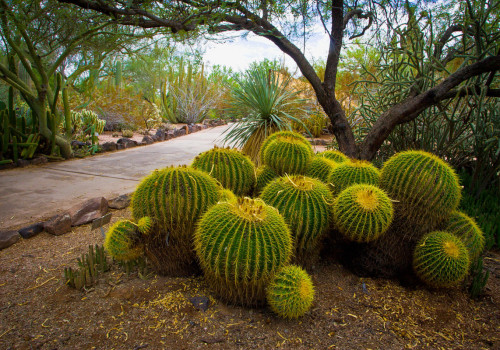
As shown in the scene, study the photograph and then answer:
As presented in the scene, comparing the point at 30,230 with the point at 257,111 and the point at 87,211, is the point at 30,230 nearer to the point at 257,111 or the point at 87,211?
the point at 87,211

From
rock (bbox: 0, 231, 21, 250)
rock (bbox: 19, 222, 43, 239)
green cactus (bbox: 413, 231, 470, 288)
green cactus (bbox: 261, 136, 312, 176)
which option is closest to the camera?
green cactus (bbox: 413, 231, 470, 288)

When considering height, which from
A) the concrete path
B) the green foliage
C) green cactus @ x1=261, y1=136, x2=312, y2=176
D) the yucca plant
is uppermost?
the yucca plant

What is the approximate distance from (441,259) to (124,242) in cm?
226

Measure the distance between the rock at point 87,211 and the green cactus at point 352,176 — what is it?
2.76m

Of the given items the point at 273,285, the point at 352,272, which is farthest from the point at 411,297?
the point at 273,285

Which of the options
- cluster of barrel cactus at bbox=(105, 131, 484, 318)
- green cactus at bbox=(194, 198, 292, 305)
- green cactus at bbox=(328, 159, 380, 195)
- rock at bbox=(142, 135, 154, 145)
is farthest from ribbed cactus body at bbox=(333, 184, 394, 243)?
rock at bbox=(142, 135, 154, 145)

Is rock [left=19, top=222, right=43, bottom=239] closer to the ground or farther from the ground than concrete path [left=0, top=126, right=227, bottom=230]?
closer to the ground

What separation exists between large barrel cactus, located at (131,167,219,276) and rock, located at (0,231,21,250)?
1.61m

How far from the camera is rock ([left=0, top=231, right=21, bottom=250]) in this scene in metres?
3.26

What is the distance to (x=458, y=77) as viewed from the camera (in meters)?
3.93

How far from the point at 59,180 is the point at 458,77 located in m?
5.91

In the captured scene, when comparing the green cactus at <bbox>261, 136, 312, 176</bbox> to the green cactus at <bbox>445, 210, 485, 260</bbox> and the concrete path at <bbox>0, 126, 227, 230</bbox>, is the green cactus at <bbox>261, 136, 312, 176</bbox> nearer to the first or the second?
the green cactus at <bbox>445, 210, 485, 260</bbox>

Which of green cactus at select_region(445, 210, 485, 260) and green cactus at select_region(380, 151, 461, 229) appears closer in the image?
green cactus at select_region(380, 151, 461, 229)

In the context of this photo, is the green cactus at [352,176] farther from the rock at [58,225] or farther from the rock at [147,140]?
the rock at [147,140]
